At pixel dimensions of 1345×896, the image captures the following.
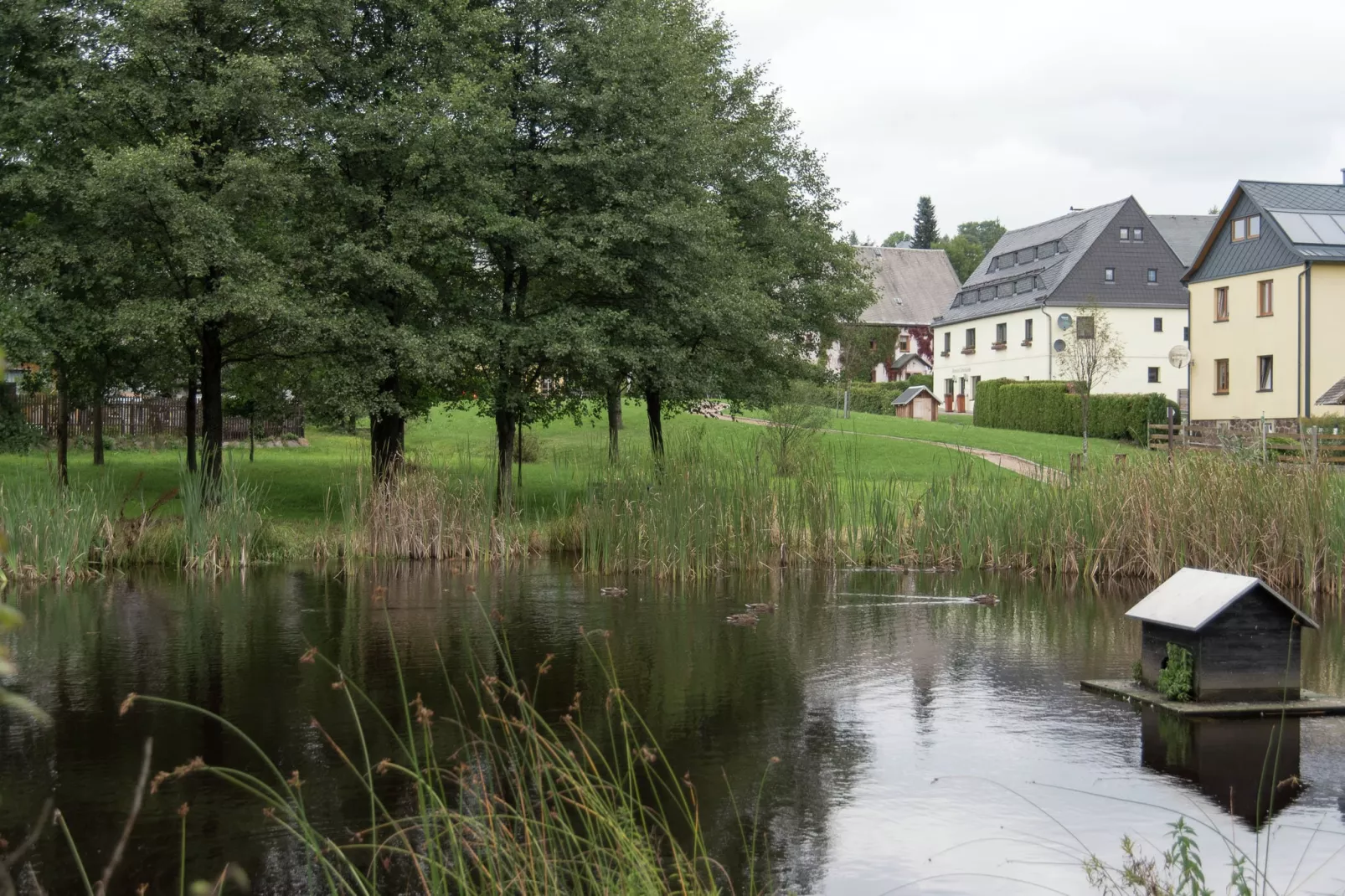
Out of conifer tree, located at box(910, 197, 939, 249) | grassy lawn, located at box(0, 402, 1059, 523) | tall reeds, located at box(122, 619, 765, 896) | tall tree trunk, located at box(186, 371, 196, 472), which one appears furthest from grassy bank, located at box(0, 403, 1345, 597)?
conifer tree, located at box(910, 197, 939, 249)

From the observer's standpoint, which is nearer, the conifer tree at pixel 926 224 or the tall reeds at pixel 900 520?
the tall reeds at pixel 900 520

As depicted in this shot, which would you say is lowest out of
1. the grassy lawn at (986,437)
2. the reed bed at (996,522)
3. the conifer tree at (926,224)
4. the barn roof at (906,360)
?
the reed bed at (996,522)

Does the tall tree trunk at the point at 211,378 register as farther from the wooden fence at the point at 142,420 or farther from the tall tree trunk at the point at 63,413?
the wooden fence at the point at 142,420

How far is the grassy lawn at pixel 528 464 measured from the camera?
21.2m

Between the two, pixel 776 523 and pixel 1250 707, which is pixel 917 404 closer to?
pixel 776 523

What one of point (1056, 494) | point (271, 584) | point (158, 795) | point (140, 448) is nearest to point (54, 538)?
point (271, 584)

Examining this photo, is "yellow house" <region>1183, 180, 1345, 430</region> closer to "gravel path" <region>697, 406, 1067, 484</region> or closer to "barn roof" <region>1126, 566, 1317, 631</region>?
"gravel path" <region>697, 406, 1067, 484</region>

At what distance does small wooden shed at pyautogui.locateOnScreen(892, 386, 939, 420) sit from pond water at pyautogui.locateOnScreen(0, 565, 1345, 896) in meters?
37.5

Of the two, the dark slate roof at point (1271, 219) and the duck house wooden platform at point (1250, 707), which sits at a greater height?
the dark slate roof at point (1271, 219)

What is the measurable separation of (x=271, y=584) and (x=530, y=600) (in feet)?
12.6

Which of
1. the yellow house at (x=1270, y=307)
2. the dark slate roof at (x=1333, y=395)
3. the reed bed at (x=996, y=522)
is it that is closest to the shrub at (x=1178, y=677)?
the reed bed at (x=996, y=522)

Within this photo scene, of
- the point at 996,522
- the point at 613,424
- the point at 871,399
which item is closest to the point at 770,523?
the point at 996,522

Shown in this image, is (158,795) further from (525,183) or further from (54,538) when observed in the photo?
(525,183)

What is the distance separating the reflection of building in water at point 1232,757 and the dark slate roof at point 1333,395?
30.0 m
